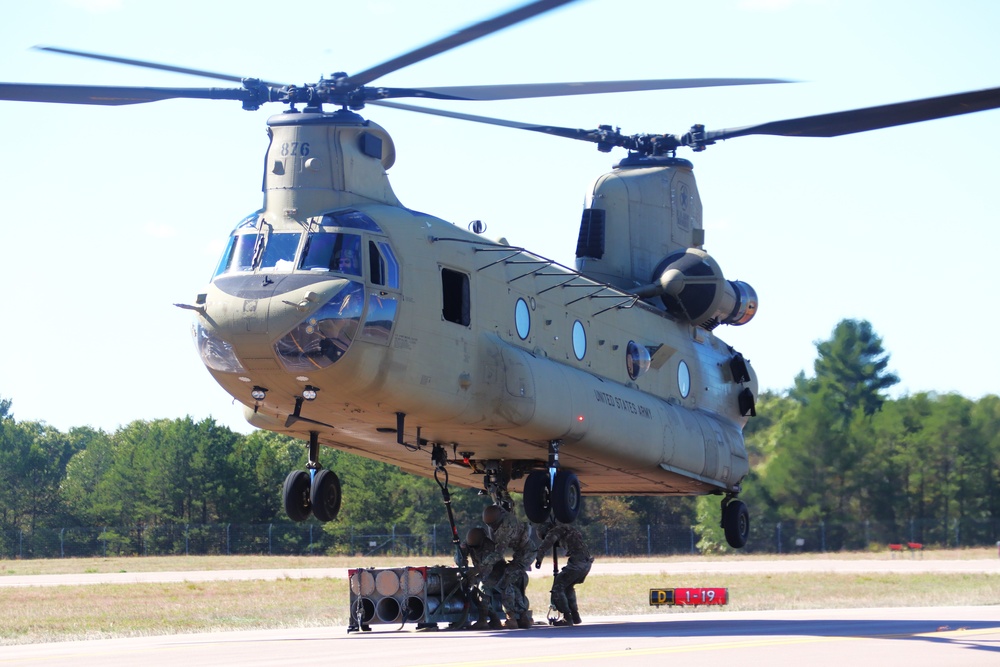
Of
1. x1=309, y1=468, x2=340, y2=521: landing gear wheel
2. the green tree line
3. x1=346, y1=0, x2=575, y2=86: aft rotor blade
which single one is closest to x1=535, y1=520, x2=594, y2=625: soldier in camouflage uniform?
x1=309, y1=468, x2=340, y2=521: landing gear wheel

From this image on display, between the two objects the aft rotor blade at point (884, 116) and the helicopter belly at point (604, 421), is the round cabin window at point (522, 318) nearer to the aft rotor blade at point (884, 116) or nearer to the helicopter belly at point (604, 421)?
the helicopter belly at point (604, 421)

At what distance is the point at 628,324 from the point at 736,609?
287 inches

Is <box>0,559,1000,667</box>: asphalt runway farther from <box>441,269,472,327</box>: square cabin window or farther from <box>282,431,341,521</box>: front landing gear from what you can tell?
<box>441,269,472,327</box>: square cabin window

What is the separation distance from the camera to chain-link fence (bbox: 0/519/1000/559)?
59.4 meters

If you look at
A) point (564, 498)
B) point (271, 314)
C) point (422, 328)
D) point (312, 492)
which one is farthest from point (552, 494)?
point (271, 314)

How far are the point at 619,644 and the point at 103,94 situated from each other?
33.5ft

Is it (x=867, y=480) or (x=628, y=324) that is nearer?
(x=628, y=324)

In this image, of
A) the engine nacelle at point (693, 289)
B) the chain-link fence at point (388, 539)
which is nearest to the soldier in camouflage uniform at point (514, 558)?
the engine nacelle at point (693, 289)

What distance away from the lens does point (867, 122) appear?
19734 mm

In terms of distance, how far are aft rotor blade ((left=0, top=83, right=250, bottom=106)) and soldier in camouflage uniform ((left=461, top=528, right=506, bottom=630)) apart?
7.66 meters

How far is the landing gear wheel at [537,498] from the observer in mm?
20953

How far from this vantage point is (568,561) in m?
21.4

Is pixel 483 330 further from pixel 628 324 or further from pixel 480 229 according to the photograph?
pixel 628 324

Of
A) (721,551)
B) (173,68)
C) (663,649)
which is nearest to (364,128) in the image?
(173,68)
